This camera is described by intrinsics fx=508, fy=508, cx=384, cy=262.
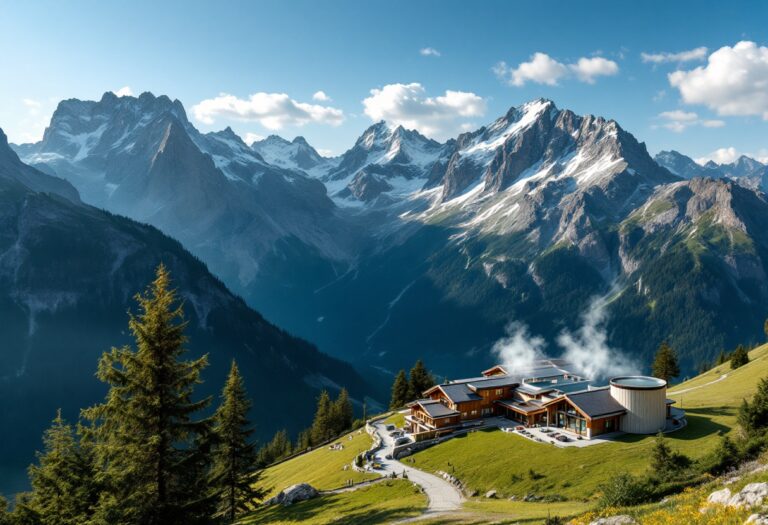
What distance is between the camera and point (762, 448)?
37.9 m

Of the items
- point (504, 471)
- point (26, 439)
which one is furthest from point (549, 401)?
point (26, 439)

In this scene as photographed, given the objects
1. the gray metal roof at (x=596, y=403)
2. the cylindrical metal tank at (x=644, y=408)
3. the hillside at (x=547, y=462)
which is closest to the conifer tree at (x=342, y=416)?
the hillside at (x=547, y=462)

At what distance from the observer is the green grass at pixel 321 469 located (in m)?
65.8

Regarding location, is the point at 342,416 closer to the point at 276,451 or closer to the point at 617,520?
the point at 276,451

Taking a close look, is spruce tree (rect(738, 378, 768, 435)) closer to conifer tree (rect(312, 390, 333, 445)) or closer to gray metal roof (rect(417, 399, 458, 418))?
gray metal roof (rect(417, 399, 458, 418))

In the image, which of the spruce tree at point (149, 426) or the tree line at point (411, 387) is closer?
the spruce tree at point (149, 426)

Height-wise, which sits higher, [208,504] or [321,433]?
[208,504]

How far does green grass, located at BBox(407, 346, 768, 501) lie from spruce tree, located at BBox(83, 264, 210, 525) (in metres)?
32.8

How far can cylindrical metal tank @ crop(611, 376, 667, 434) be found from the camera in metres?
61.4

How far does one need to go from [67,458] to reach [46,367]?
196 m

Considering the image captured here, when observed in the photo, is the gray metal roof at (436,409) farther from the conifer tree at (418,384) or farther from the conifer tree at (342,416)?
the conifer tree at (342,416)

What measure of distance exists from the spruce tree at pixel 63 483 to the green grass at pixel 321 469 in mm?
26023

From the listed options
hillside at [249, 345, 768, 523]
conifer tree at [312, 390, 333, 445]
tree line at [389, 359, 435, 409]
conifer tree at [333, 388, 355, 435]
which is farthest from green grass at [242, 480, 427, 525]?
conifer tree at [333, 388, 355, 435]

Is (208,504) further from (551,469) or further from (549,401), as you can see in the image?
(549,401)
